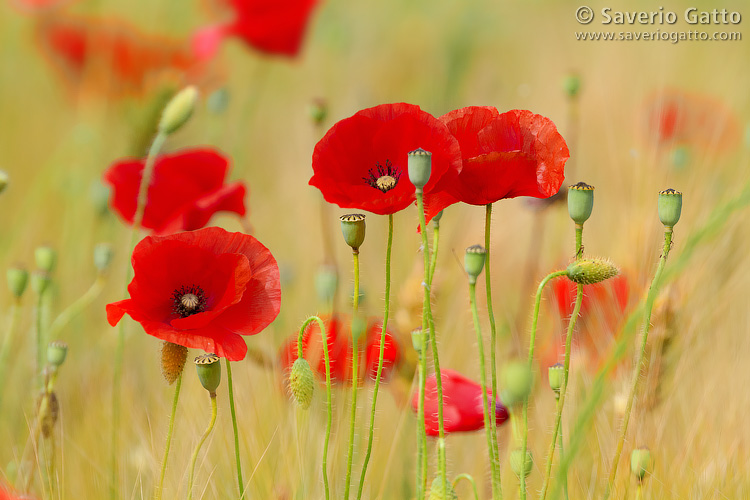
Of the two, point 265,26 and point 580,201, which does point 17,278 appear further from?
point 265,26

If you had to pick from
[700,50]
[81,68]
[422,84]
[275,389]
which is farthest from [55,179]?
[700,50]

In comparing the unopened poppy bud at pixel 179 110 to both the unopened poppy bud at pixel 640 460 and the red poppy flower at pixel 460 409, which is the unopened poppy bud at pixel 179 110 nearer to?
the red poppy flower at pixel 460 409

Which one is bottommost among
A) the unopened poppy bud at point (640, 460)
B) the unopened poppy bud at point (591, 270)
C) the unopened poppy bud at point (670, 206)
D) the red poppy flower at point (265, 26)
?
the unopened poppy bud at point (640, 460)

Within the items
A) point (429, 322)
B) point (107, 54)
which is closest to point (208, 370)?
point (429, 322)

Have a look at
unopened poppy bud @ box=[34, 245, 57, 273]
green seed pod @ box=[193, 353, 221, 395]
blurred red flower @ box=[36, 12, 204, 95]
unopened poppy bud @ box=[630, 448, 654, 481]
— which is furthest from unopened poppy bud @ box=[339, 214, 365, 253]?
blurred red flower @ box=[36, 12, 204, 95]

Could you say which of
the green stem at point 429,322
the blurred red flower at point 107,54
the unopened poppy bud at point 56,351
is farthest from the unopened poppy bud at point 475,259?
the blurred red flower at point 107,54
